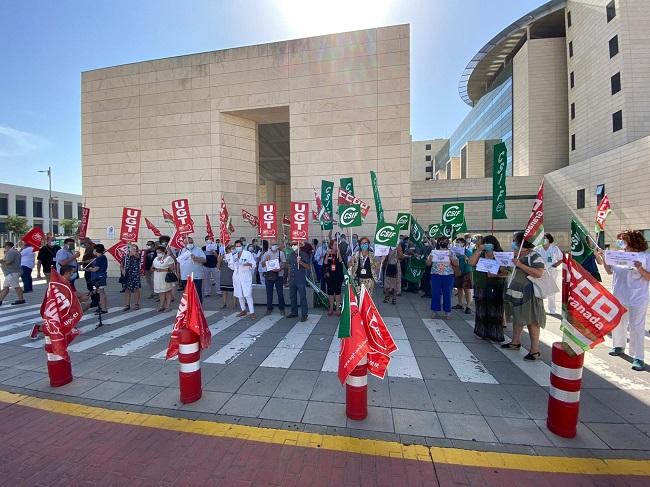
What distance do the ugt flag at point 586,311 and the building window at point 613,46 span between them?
4035cm

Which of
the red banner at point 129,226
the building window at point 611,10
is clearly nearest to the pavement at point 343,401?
the red banner at point 129,226

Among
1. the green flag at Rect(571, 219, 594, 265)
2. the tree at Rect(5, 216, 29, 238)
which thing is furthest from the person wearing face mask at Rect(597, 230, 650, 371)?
the tree at Rect(5, 216, 29, 238)

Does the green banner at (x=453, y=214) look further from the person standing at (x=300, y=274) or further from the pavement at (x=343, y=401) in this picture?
the person standing at (x=300, y=274)

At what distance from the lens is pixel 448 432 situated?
3332 millimetres

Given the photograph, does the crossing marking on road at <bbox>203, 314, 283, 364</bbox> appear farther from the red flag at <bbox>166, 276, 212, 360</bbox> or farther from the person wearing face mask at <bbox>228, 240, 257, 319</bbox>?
the red flag at <bbox>166, 276, 212, 360</bbox>

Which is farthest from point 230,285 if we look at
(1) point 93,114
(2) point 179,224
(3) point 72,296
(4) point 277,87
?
(1) point 93,114

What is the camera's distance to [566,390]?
125 inches

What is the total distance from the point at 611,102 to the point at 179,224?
40468 mm

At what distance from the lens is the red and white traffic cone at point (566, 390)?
3.17 m

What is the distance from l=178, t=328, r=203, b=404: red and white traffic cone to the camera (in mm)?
3883

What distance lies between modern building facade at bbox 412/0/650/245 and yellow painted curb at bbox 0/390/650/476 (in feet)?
92.1

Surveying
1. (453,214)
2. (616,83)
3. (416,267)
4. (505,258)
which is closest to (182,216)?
(416,267)

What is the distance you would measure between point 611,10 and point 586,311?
4305 centimetres

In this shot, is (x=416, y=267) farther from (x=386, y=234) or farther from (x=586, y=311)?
(x=586, y=311)
